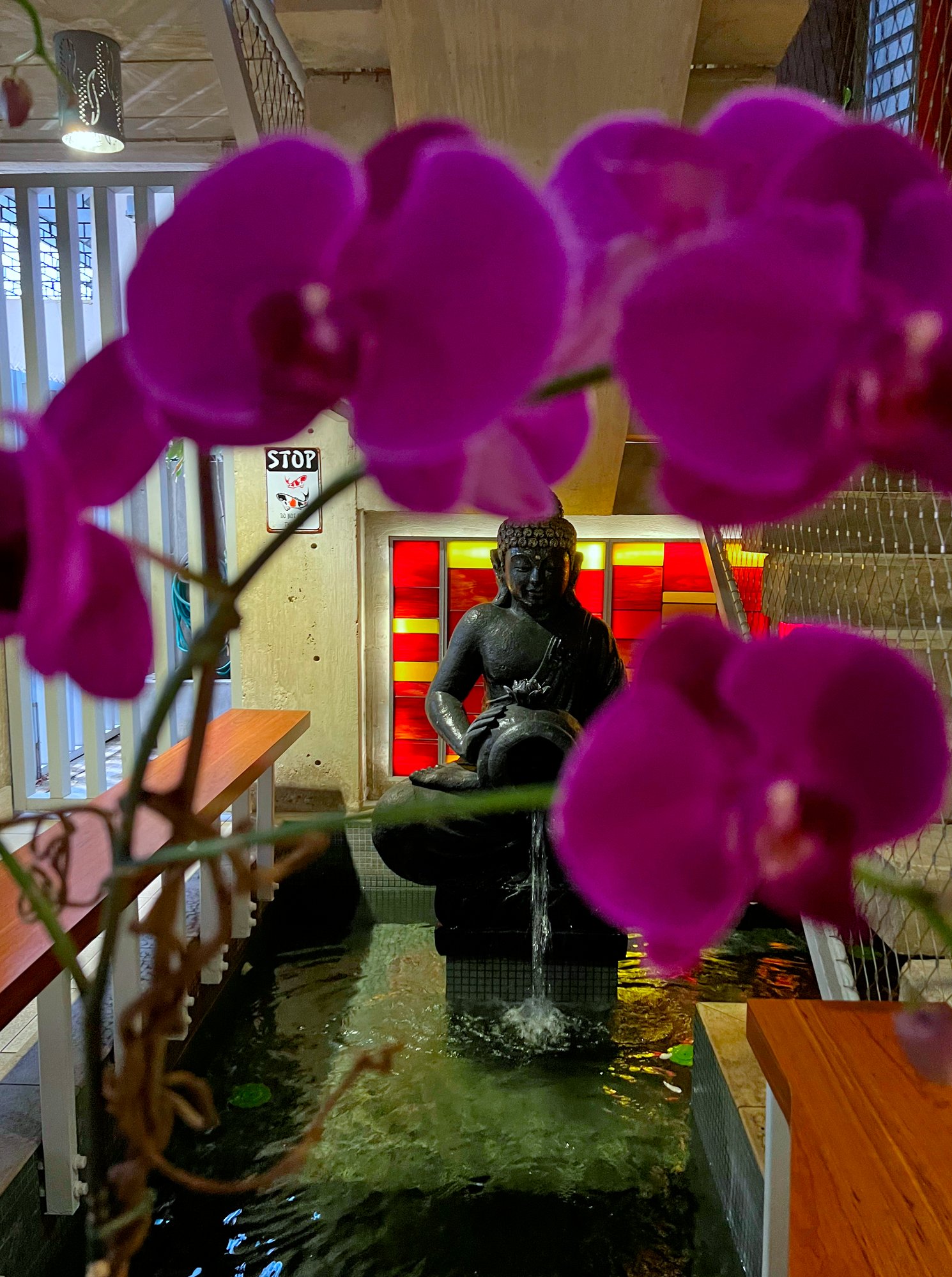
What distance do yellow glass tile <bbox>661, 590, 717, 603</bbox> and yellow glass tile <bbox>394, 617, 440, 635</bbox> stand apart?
47.7 inches

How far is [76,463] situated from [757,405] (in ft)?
0.48

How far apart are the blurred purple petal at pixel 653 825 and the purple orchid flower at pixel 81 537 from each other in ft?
0.37

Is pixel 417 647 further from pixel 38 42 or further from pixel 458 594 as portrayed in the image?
pixel 38 42

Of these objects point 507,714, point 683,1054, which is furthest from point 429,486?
point 683,1054

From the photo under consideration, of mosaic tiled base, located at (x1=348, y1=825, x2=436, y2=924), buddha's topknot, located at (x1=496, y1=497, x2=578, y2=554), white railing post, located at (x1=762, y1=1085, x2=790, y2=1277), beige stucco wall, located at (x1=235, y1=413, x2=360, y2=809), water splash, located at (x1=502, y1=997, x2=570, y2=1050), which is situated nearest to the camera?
white railing post, located at (x1=762, y1=1085, x2=790, y2=1277)

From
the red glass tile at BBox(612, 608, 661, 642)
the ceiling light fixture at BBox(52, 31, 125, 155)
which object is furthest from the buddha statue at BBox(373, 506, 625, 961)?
the ceiling light fixture at BBox(52, 31, 125, 155)

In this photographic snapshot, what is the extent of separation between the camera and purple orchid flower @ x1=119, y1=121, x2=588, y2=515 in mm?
158

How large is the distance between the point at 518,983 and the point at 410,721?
84.8 inches

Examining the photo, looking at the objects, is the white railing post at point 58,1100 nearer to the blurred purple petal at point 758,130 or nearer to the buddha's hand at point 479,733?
the buddha's hand at point 479,733

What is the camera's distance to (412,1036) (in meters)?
2.76

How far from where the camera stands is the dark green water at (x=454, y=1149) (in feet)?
6.23

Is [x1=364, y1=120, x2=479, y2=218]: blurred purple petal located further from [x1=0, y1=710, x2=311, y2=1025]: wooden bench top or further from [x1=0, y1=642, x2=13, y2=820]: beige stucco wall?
[x1=0, y1=642, x2=13, y2=820]: beige stucco wall

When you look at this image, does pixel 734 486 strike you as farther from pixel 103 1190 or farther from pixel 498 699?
pixel 498 699

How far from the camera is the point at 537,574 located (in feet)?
9.41
